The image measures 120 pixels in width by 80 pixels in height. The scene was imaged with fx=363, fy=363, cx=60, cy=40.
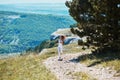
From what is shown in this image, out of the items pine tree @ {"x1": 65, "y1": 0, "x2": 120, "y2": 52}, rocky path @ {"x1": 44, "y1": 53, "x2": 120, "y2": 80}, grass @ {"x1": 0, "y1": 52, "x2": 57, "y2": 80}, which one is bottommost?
grass @ {"x1": 0, "y1": 52, "x2": 57, "y2": 80}

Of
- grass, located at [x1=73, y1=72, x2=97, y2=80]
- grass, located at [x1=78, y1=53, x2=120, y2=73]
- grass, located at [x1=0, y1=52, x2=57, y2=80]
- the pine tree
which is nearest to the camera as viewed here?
grass, located at [x1=73, y1=72, x2=97, y2=80]

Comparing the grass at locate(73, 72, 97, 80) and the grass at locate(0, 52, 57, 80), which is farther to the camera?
the grass at locate(0, 52, 57, 80)

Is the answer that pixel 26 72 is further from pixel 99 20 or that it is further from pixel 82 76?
pixel 82 76

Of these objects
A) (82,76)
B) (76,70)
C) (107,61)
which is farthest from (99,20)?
A: (82,76)

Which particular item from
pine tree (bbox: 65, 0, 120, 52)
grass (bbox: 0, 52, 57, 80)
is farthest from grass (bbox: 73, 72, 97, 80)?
pine tree (bbox: 65, 0, 120, 52)

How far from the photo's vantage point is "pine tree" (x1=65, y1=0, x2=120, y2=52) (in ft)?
94.0

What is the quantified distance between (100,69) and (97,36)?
7.49 metres

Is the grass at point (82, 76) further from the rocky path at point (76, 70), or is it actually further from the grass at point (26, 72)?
the grass at point (26, 72)

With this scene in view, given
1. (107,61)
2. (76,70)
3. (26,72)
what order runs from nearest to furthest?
(76,70)
(107,61)
(26,72)

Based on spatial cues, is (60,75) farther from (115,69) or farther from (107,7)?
(107,7)

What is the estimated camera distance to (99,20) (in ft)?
98.2

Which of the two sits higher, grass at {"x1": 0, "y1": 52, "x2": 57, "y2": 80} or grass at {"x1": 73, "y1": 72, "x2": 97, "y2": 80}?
grass at {"x1": 73, "y1": 72, "x2": 97, "y2": 80}

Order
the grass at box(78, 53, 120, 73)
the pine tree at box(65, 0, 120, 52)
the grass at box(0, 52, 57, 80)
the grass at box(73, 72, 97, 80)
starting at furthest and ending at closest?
the pine tree at box(65, 0, 120, 52) < the grass at box(0, 52, 57, 80) < the grass at box(78, 53, 120, 73) < the grass at box(73, 72, 97, 80)

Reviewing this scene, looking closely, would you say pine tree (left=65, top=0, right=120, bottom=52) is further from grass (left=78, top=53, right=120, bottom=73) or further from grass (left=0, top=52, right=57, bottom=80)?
grass (left=0, top=52, right=57, bottom=80)
